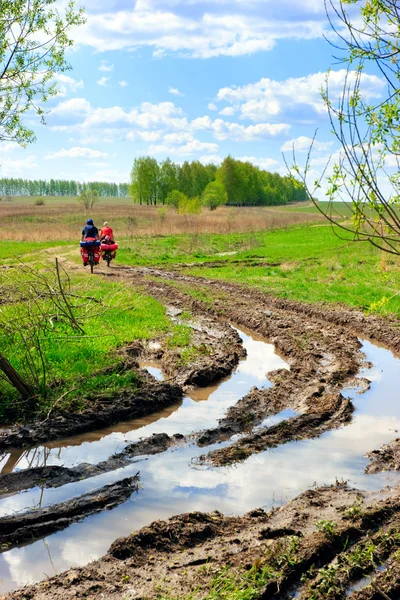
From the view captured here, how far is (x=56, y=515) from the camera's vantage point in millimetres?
6352

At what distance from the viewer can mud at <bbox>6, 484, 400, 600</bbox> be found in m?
4.81

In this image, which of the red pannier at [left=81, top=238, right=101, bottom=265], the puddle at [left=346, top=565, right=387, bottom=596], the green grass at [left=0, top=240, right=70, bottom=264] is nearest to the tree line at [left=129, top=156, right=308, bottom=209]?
the green grass at [left=0, top=240, right=70, bottom=264]

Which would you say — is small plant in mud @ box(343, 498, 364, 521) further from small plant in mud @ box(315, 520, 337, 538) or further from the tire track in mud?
the tire track in mud

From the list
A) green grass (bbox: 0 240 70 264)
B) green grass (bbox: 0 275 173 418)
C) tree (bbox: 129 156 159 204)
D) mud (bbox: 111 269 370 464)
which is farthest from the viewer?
tree (bbox: 129 156 159 204)

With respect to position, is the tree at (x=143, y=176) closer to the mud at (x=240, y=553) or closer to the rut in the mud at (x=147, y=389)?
the rut in the mud at (x=147, y=389)

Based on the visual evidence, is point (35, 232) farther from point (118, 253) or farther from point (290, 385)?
point (290, 385)

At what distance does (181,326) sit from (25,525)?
9.36 meters

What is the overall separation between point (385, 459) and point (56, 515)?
13.8 ft

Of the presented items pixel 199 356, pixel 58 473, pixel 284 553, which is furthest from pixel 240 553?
pixel 199 356

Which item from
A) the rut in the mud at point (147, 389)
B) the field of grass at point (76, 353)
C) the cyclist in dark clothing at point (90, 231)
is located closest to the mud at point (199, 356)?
the rut in the mud at point (147, 389)

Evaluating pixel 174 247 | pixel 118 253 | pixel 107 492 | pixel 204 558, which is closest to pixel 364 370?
pixel 107 492

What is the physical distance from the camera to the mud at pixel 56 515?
19.7 ft

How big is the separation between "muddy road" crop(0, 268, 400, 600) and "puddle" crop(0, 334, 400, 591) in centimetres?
2

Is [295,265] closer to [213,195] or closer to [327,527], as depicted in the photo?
[327,527]
